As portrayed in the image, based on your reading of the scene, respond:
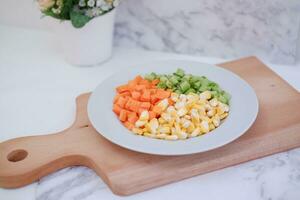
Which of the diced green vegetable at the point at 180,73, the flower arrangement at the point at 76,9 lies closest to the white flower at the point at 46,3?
the flower arrangement at the point at 76,9

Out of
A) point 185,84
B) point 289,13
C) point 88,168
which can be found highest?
point 289,13

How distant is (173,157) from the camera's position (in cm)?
72

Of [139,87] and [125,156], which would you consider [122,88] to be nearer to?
[139,87]

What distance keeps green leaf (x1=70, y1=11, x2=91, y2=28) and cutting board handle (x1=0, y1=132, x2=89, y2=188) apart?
0.90 ft

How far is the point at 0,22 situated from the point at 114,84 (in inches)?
20.7

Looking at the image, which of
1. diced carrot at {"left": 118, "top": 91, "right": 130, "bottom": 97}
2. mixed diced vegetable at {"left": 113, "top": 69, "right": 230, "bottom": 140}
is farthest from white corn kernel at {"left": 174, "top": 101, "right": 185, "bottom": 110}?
diced carrot at {"left": 118, "top": 91, "right": 130, "bottom": 97}

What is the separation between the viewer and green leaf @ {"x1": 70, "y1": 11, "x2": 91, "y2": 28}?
3.02 ft

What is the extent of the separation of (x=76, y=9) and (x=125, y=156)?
39 centimetres

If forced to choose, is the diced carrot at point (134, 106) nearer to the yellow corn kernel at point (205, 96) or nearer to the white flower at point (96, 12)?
the yellow corn kernel at point (205, 96)

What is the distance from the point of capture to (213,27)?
1033 millimetres

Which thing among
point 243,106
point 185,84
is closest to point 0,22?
point 185,84

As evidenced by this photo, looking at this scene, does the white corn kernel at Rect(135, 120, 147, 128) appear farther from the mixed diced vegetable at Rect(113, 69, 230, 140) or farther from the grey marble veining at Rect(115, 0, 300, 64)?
the grey marble veining at Rect(115, 0, 300, 64)

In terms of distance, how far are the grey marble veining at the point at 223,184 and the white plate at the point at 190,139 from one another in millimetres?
63

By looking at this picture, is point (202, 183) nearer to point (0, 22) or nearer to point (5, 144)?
point (5, 144)
